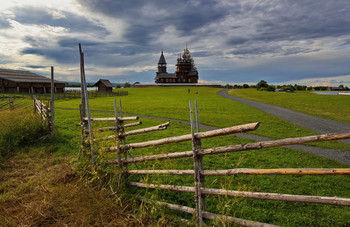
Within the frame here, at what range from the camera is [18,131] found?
9203mm

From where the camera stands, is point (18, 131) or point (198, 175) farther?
point (18, 131)

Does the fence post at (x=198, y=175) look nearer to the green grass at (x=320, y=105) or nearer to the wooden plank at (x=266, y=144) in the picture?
the wooden plank at (x=266, y=144)

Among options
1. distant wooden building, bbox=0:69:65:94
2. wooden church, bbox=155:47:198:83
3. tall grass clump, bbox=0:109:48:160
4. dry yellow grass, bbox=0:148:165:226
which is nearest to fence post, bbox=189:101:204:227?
dry yellow grass, bbox=0:148:165:226

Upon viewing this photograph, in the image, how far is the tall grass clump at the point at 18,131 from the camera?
28.1 ft

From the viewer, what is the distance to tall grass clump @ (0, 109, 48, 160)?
28.1 feet

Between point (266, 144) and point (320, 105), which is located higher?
point (266, 144)

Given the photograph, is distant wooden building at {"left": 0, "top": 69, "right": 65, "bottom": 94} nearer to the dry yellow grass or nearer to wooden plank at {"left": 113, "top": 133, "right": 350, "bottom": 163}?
the dry yellow grass

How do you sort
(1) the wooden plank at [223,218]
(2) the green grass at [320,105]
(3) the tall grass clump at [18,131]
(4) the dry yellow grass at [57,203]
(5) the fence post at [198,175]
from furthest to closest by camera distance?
(2) the green grass at [320,105] < (3) the tall grass clump at [18,131] < (4) the dry yellow grass at [57,203] < (5) the fence post at [198,175] < (1) the wooden plank at [223,218]

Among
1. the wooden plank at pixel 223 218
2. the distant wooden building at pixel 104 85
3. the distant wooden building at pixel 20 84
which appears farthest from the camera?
the distant wooden building at pixel 104 85

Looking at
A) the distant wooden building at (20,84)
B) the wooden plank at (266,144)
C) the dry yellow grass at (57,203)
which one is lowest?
the dry yellow grass at (57,203)

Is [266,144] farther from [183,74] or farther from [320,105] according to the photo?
[183,74]

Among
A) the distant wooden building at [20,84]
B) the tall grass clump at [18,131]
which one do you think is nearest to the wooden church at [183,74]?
the distant wooden building at [20,84]

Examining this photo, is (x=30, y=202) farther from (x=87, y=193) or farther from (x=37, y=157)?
(x=37, y=157)

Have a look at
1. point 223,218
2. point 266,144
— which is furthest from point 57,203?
point 266,144
